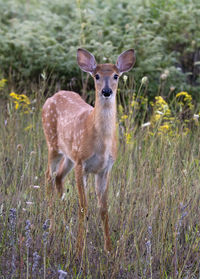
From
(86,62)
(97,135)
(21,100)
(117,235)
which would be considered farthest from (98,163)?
(21,100)

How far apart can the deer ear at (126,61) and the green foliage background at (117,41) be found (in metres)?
2.20

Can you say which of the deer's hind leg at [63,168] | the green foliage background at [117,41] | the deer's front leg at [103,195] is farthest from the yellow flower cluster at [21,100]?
the deer's front leg at [103,195]

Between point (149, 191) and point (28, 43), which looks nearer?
point (149, 191)

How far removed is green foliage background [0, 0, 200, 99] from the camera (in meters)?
7.67

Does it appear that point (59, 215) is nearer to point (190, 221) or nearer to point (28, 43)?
point (190, 221)

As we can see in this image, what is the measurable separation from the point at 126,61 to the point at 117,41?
3.48 metres

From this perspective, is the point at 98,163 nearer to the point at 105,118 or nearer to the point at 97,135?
the point at 97,135

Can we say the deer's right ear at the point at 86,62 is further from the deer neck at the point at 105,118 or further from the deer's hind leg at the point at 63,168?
the deer's hind leg at the point at 63,168

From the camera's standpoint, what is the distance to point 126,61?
4887mm

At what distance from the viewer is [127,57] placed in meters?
4.89

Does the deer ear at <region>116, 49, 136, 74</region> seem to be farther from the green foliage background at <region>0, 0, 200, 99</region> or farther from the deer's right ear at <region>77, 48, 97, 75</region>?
the green foliage background at <region>0, 0, 200, 99</region>

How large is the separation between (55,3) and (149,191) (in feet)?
21.7

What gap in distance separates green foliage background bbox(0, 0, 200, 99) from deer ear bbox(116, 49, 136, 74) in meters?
2.20

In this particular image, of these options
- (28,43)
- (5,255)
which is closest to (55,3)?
(28,43)
